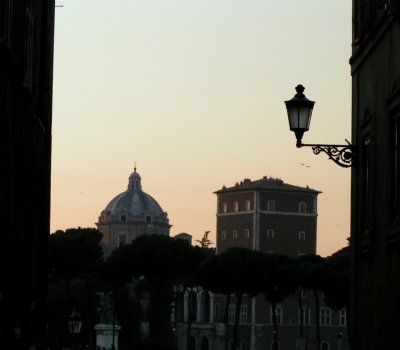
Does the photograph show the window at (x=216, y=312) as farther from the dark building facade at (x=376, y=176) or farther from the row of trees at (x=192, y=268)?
the dark building facade at (x=376, y=176)

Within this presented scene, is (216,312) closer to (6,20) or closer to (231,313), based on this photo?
(231,313)

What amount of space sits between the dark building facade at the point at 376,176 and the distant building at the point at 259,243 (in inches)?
5212

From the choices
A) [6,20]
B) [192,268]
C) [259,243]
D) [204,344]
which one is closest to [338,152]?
[6,20]

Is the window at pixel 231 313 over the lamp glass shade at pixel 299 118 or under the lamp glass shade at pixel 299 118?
under

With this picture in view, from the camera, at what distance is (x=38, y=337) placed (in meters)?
18.7

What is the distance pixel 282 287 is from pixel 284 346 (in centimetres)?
6662

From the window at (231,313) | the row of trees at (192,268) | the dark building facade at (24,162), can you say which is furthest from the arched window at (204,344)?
the dark building facade at (24,162)

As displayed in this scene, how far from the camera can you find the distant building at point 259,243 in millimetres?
150250

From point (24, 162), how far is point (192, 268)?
72148 mm

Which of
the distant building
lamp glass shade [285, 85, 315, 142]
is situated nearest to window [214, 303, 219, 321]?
the distant building

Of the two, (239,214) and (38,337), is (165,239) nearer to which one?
(38,337)

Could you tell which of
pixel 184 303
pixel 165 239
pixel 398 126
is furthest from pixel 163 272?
pixel 184 303

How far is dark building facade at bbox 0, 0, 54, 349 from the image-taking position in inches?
432

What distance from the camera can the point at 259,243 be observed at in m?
168
